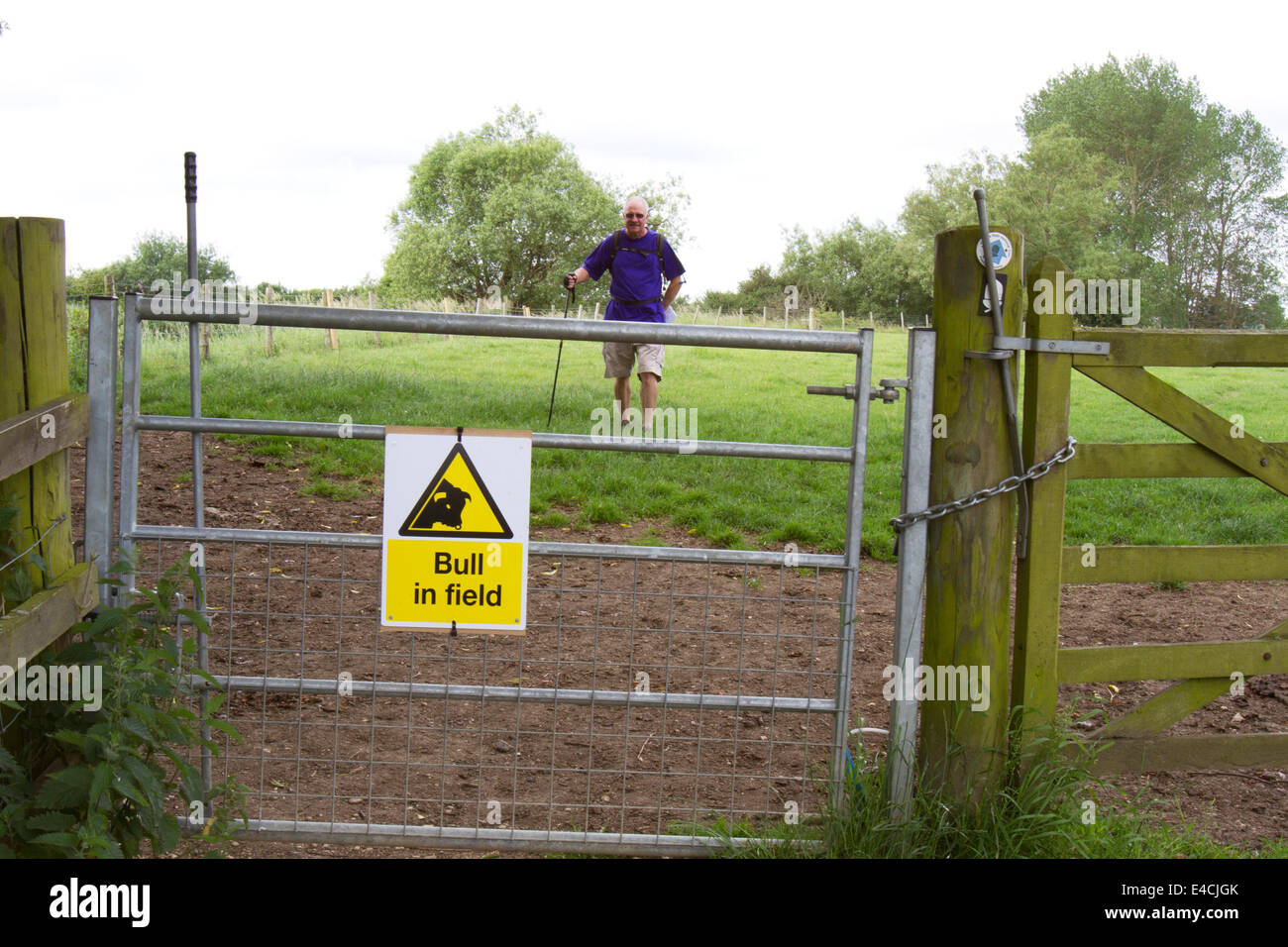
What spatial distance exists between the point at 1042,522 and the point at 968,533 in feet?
0.85

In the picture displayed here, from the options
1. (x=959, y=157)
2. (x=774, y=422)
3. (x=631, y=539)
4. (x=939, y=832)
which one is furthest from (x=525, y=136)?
(x=939, y=832)

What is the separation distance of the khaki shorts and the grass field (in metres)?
0.78

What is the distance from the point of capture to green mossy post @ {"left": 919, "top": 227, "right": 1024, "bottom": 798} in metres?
3.50

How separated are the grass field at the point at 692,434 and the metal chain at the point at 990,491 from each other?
4.15 metres

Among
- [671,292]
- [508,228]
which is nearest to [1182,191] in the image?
[508,228]

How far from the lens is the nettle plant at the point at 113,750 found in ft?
9.29

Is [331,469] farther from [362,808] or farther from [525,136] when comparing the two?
[525,136]

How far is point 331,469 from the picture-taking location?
29.9 feet

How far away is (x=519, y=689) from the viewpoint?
139 inches

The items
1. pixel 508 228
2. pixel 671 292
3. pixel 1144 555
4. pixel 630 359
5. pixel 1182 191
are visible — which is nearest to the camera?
pixel 1144 555

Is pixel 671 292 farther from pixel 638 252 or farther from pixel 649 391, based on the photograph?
pixel 649 391

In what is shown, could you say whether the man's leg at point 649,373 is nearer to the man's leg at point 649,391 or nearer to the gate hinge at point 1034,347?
the man's leg at point 649,391

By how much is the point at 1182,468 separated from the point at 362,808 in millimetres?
3163

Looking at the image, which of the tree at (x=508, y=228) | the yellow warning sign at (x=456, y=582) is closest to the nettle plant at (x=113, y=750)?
the yellow warning sign at (x=456, y=582)
